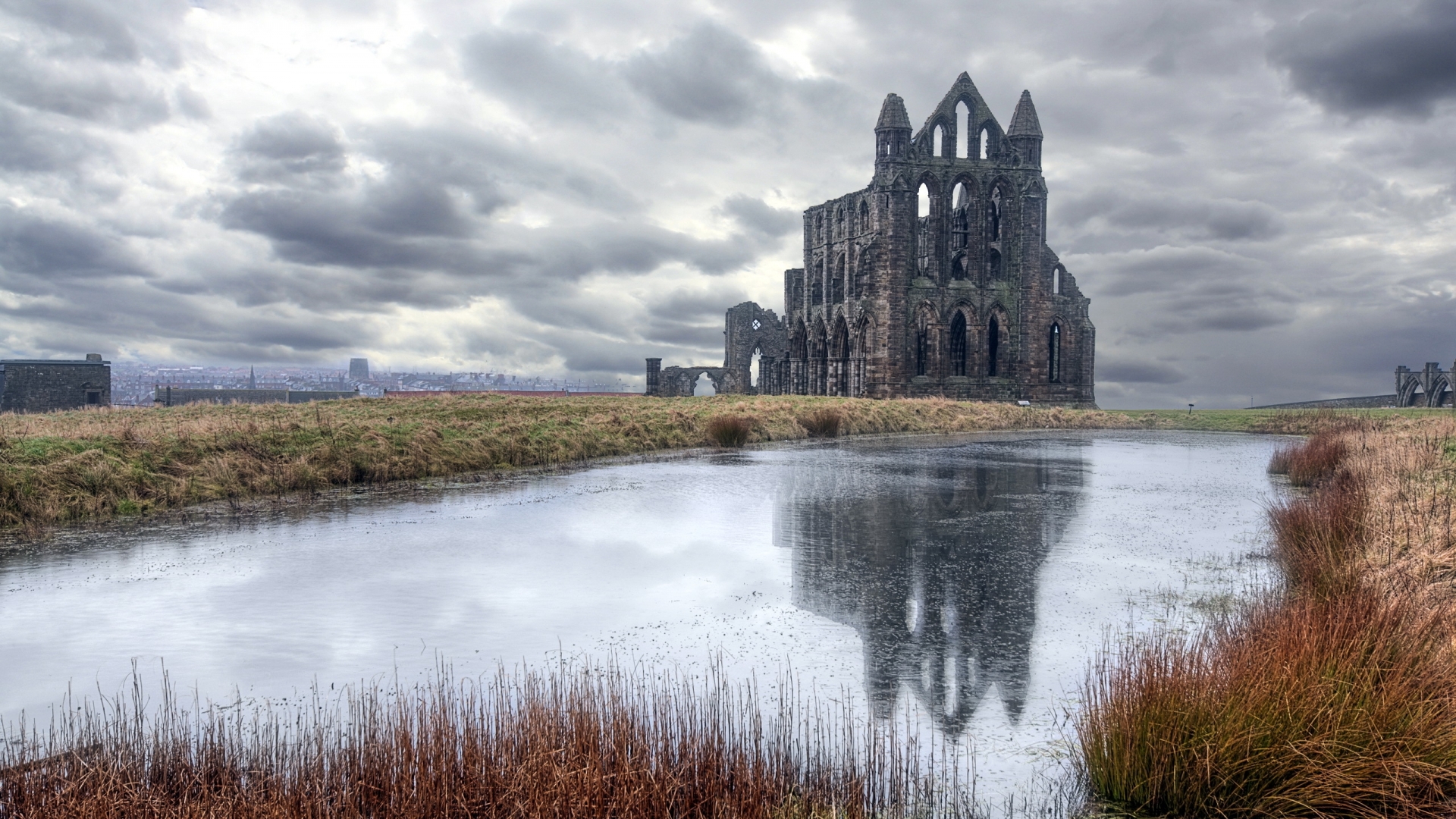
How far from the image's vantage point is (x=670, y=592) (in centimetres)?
737

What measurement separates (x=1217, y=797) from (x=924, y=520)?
758 cm

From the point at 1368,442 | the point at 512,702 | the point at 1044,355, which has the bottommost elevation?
the point at 512,702

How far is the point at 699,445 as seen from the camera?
23094mm

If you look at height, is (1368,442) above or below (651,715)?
above

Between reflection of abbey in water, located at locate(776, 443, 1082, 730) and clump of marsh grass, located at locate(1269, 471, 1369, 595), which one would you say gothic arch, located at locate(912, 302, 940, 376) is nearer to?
reflection of abbey in water, located at locate(776, 443, 1082, 730)

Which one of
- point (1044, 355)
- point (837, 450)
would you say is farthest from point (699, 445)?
point (1044, 355)

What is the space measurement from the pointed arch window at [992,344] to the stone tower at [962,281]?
3.1 inches

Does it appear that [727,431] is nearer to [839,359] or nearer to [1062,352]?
[839,359]

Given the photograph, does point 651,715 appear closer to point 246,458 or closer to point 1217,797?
point 1217,797

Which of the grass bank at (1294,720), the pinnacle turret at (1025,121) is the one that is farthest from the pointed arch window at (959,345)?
the grass bank at (1294,720)

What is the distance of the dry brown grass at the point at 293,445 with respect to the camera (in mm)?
11461

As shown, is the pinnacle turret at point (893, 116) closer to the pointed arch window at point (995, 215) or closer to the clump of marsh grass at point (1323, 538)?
the pointed arch window at point (995, 215)

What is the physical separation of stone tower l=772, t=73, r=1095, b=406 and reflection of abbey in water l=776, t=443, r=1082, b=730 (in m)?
29.9

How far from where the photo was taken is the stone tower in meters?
46.1
